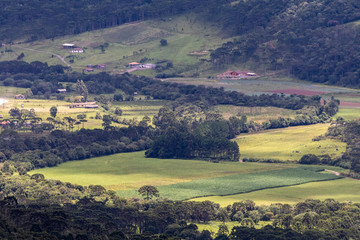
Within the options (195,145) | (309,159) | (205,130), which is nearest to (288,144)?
(309,159)

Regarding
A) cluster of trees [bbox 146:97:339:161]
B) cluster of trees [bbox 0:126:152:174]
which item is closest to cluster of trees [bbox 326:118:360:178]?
cluster of trees [bbox 146:97:339:161]

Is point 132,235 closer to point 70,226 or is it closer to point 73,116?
point 70,226

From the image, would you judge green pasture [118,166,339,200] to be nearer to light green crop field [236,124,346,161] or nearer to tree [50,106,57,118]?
light green crop field [236,124,346,161]

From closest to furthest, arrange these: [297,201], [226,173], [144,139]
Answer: [297,201] → [226,173] → [144,139]

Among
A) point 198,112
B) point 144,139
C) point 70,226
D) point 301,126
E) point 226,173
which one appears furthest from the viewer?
point 198,112

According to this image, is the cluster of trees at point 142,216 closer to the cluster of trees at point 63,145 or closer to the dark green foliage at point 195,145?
the cluster of trees at point 63,145

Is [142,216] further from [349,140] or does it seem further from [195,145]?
[349,140]

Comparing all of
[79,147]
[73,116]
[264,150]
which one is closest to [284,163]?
[264,150]
